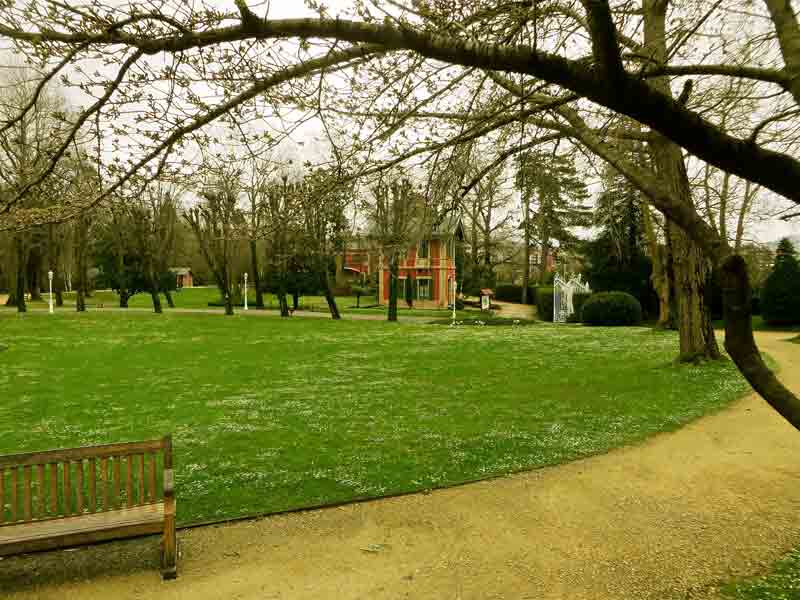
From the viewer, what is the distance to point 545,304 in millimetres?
36188

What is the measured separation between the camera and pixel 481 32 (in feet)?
16.3

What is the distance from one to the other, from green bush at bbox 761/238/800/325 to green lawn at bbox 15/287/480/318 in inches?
682

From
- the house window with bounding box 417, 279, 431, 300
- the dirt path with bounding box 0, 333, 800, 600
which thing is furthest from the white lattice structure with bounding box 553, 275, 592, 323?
the dirt path with bounding box 0, 333, 800, 600

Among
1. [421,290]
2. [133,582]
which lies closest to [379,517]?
[133,582]

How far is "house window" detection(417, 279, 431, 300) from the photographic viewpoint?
47.6 m

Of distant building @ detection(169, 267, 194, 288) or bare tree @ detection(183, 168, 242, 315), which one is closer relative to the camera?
bare tree @ detection(183, 168, 242, 315)

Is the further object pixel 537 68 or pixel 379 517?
pixel 379 517

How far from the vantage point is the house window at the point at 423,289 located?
47.6 meters

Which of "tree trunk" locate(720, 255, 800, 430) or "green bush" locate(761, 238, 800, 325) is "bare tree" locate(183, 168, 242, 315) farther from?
"tree trunk" locate(720, 255, 800, 430)

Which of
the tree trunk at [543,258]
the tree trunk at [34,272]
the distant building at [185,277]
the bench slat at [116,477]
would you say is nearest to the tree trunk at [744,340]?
the bench slat at [116,477]

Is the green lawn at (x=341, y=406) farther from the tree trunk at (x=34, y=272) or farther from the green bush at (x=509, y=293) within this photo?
the green bush at (x=509, y=293)

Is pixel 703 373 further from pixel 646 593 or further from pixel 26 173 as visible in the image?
pixel 26 173

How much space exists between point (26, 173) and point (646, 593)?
6.96m

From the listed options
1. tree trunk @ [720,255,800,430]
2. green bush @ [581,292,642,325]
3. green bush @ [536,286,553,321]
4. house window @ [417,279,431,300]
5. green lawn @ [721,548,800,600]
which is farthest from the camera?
house window @ [417,279,431,300]
